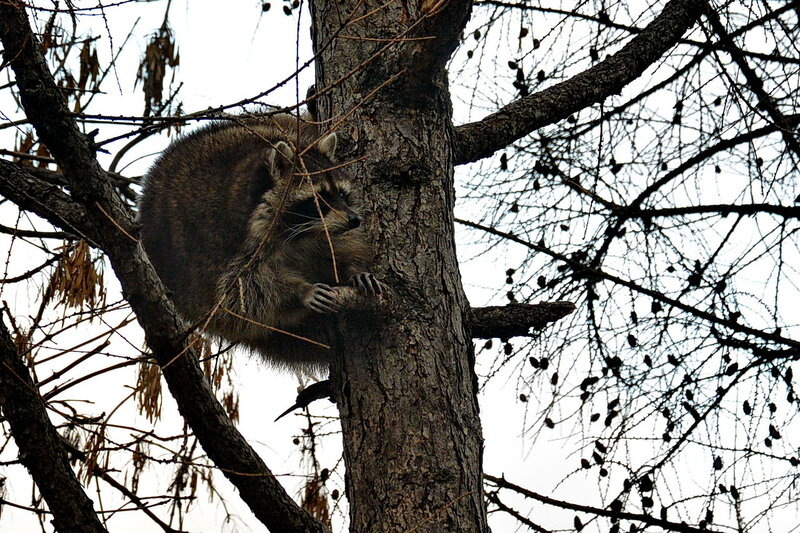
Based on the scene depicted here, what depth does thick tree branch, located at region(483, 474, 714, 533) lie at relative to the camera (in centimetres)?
343

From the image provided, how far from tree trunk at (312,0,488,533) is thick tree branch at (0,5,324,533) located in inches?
10.9

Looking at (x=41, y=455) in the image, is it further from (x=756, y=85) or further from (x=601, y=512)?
(x=756, y=85)

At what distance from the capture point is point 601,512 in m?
3.47

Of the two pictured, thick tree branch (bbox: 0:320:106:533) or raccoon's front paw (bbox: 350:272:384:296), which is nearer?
thick tree branch (bbox: 0:320:106:533)

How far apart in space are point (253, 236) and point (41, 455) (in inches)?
54.1

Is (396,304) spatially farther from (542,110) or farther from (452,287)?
(542,110)

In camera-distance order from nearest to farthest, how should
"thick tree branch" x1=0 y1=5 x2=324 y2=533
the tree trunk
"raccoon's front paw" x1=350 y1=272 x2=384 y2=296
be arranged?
"thick tree branch" x1=0 y1=5 x2=324 y2=533, the tree trunk, "raccoon's front paw" x1=350 y1=272 x2=384 y2=296

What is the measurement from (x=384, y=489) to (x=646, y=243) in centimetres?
190

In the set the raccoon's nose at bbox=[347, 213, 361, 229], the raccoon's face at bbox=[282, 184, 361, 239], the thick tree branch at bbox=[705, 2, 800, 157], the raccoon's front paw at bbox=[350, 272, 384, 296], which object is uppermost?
the thick tree branch at bbox=[705, 2, 800, 157]

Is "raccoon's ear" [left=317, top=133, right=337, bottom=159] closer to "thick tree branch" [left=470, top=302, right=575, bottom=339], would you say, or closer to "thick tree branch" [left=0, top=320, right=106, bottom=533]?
"thick tree branch" [left=470, top=302, right=575, bottom=339]

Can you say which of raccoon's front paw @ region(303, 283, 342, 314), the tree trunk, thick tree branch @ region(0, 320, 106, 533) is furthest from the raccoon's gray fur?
thick tree branch @ region(0, 320, 106, 533)

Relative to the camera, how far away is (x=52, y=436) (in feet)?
7.68

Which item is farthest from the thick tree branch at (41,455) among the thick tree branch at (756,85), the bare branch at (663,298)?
the thick tree branch at (756,85)

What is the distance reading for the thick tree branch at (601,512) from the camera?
11.3 ft
